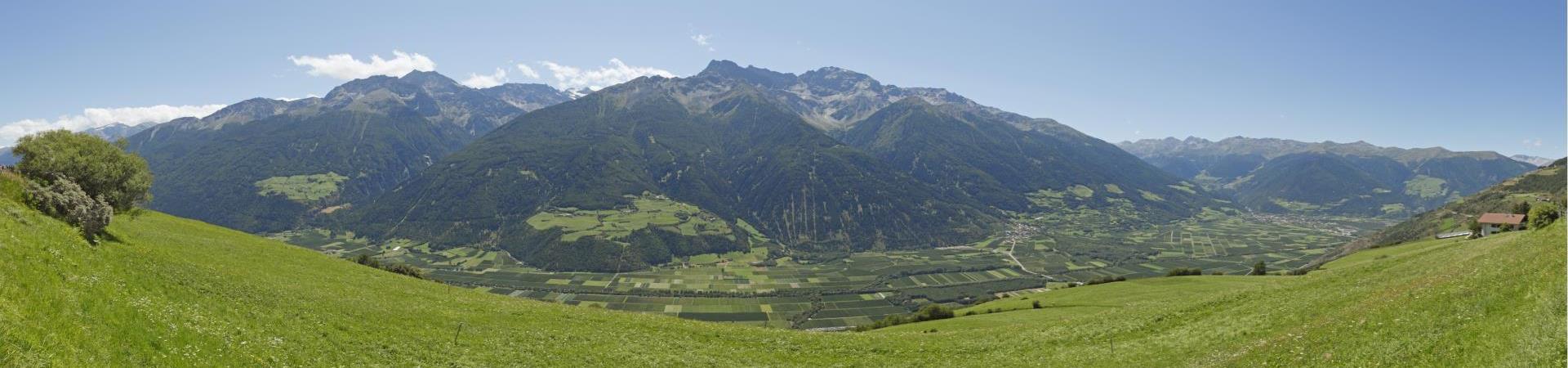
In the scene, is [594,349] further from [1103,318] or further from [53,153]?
[53,153]

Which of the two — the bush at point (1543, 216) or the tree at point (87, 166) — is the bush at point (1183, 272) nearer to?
the bush at point (1543, 216)

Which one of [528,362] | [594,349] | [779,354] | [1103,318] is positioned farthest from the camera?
[1103,318]

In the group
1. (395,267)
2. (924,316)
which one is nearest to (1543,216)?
(924,316)

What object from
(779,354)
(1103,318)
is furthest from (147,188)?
(1103,318)

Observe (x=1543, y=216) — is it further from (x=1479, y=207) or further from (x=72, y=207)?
(x=1479, y=207)

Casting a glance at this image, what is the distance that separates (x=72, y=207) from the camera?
34.1 m

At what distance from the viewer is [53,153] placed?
41656mm

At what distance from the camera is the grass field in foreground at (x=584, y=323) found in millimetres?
17656

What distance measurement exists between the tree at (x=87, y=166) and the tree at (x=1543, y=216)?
127 m

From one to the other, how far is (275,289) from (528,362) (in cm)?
1818

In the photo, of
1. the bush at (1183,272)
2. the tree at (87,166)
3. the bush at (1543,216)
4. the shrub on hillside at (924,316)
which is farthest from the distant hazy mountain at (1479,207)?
the tree at (87,166)

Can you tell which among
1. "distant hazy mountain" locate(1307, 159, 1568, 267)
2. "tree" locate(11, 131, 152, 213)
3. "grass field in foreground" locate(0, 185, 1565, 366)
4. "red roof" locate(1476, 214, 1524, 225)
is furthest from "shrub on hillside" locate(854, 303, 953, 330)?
"distant hazy mountain" locate(1307, 159, 1568, 267)

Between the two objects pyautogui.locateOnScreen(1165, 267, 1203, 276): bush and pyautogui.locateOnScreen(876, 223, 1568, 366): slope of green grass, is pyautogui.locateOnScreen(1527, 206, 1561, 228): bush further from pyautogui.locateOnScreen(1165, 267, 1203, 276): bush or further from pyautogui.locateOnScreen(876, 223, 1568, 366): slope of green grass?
pyautogui.locateOnScreen(876, 223, 1568, 366): slope of green grass

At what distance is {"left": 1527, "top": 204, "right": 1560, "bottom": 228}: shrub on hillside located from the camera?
58.3m
